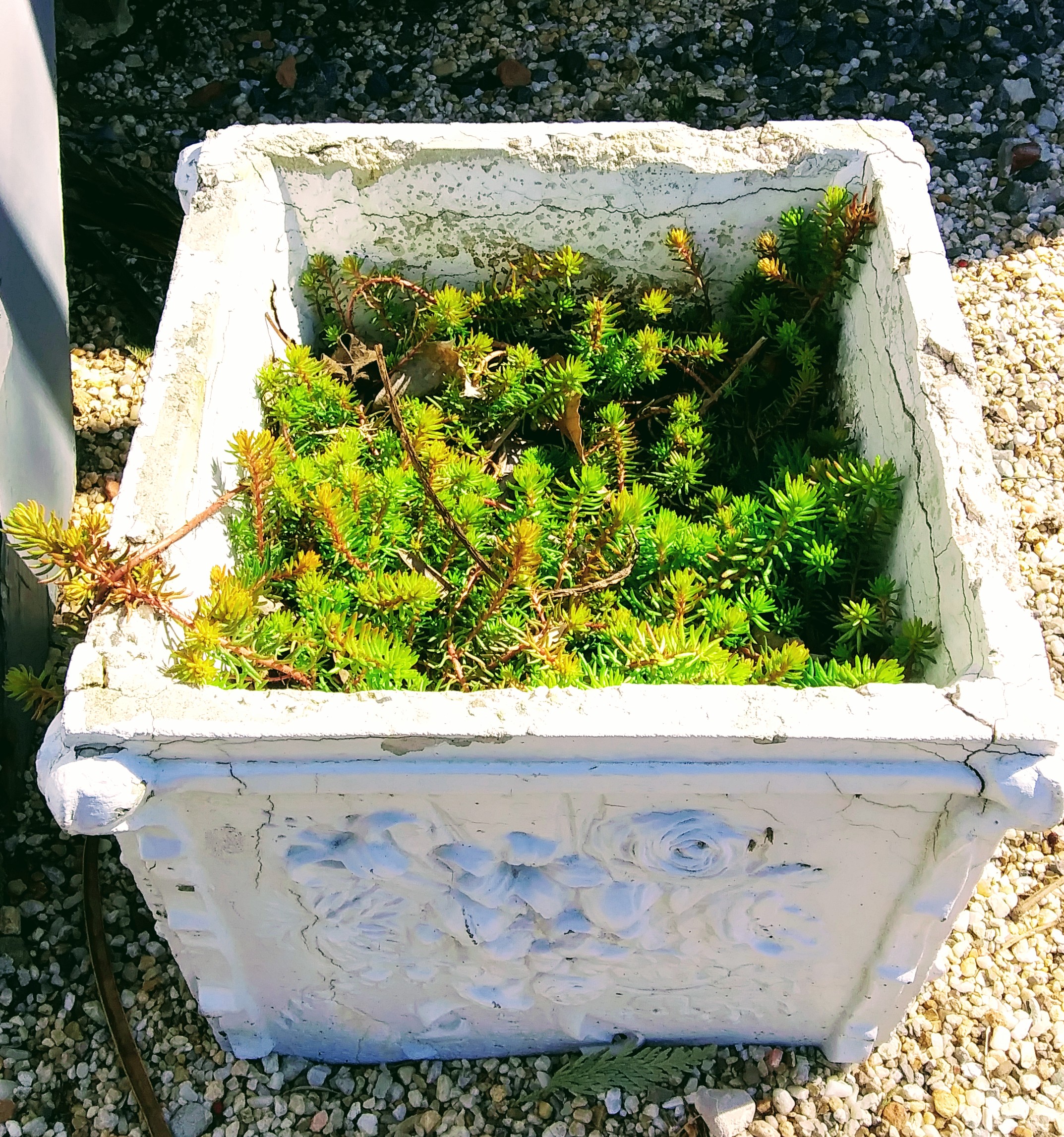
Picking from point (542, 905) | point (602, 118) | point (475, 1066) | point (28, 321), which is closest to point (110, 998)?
point (475, 1066)

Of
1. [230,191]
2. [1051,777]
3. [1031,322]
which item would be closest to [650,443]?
[230,191]

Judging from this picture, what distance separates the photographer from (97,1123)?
73.0 inches

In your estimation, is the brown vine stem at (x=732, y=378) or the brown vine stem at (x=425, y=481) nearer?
the brown vine stem at (x=425, y=481)

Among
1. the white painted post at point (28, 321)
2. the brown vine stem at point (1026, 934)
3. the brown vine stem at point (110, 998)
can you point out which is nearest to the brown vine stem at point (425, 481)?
the white painted post at point (28, 321)

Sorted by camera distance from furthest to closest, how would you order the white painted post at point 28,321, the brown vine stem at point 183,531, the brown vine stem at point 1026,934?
the white painted post at point 28,321 → the brown vine stem at point 1026,934 → the brown vine stem at point 183,531

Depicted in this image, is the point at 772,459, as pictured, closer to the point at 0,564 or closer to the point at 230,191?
the point at 230,191

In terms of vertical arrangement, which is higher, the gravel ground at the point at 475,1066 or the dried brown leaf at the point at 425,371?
the dried brown leaf at the point at 425,371

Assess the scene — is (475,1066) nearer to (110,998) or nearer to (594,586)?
(110,998)

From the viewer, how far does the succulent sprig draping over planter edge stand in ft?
5.00

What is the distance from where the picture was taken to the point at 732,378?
203cm

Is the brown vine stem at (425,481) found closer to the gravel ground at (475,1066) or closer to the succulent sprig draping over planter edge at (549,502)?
the succulent sprig draping over planter edge at (549,502)

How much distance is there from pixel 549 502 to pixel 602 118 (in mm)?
1982

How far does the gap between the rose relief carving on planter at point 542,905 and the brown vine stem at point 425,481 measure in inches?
16.0

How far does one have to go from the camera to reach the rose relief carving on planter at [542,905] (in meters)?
1.45
